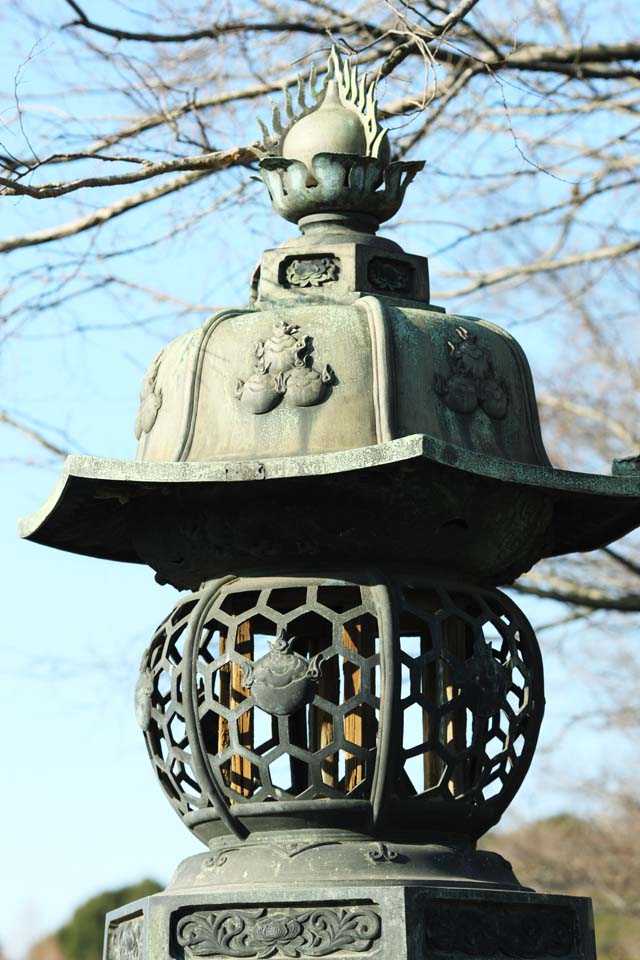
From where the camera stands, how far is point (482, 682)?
165 inches

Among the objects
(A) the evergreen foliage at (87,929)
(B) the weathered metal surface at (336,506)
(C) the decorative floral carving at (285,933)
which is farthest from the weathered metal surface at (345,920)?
(A) the evergreen foliage at (87,929)

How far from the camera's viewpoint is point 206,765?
4184 mm

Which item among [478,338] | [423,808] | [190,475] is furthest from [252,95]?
[423,808]

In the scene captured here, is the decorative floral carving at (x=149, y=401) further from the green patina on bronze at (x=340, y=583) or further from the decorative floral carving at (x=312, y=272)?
the decorative floral carving at (x=312, y=272)

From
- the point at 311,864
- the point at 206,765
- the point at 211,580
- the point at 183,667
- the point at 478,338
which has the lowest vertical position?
the point at 311,864

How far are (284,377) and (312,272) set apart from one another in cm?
55

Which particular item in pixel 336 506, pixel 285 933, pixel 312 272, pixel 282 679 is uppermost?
pixel 312 272

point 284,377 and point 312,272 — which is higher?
point 312,272

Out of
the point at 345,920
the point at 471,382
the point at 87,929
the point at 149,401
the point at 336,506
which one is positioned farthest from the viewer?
the point at 87,929

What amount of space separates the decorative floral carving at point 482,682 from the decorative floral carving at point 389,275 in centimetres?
118

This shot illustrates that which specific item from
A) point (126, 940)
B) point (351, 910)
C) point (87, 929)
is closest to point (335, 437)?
point (351, 910)

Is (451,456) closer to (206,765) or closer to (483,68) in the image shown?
(206,765)

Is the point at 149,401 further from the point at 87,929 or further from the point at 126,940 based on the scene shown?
the point at 87,929

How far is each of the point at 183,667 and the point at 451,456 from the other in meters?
0.96
